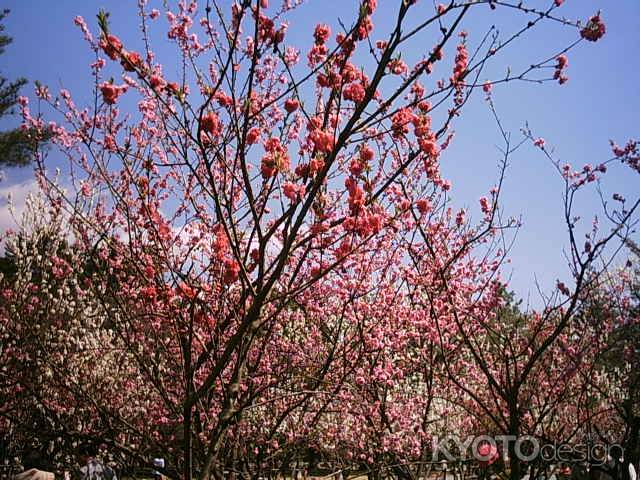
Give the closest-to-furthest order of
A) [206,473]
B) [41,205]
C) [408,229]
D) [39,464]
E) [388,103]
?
[388,103]
[206,473]
[408,229]
[41,205]
[39,464]

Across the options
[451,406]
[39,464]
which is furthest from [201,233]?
[39,464]

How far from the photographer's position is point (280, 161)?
2.38 m

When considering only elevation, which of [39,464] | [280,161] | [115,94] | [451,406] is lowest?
[39,464]

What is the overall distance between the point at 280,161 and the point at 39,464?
11992 mm

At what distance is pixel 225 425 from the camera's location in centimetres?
260

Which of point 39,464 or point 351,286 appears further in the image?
point 39,464

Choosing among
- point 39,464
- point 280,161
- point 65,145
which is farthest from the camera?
point 39,464

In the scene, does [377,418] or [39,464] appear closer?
[377,418]

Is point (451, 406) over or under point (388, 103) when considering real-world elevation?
under

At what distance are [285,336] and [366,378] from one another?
1.65 meters

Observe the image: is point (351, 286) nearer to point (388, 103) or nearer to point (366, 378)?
point (366, 378)

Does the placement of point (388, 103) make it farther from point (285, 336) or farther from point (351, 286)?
point (285, 336)

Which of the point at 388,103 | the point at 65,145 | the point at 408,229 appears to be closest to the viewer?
the point at 388,103

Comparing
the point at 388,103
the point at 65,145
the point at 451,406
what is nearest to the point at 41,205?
the point at 65,145
